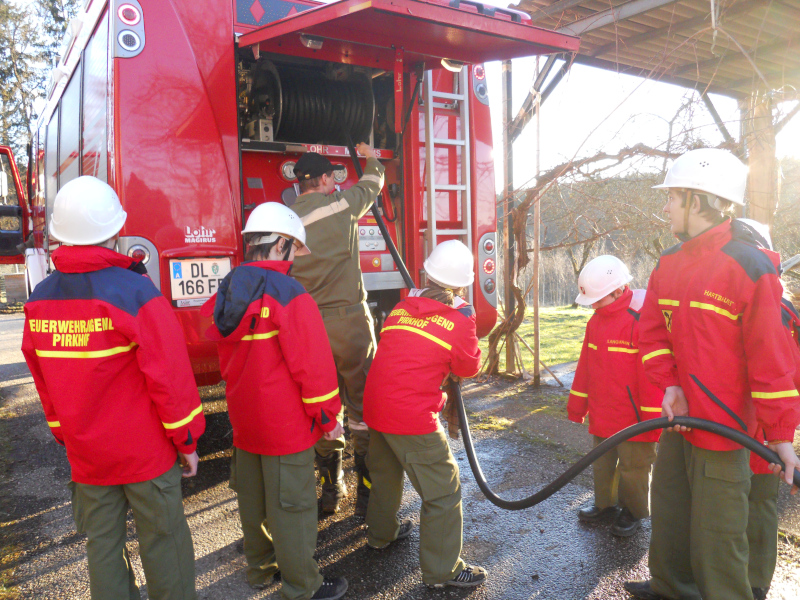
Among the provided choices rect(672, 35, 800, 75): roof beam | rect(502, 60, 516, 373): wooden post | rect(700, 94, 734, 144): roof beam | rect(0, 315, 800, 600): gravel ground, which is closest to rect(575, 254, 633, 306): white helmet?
rect(0, 315, 800, 600): gravel ground

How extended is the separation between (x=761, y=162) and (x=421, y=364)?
4530 millimetres

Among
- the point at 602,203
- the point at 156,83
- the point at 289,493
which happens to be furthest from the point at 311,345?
the point at 602,203

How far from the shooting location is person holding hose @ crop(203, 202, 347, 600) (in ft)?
7.63

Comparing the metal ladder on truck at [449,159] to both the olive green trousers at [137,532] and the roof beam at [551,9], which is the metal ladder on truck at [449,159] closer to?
the roof beam at [551,9]

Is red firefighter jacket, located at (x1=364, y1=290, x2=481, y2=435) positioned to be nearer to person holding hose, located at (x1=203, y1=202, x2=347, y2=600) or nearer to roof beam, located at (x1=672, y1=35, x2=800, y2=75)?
person holding hose, located at (x1=203, y1=202, x2=347, y2=600)

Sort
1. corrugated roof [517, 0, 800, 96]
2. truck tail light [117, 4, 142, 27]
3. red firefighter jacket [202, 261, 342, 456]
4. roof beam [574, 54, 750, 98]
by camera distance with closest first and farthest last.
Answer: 1. red firefighter jacket [202, 261, 342, 456]
2. truck tail light [117, 4, 142, 27]
3. corrugated roof [517, 0, 800, 96]
4. roof beam [574, 54, 750, 98]

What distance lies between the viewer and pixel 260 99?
155 inches

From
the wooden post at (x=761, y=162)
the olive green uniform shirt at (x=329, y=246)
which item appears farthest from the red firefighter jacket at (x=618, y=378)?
the wooden post at (x=761, y=162)

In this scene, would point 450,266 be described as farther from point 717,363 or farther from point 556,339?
point 556,339

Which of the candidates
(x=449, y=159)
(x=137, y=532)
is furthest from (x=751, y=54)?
(x=137, y=532)

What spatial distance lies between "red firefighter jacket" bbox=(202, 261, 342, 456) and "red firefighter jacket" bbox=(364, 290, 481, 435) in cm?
32

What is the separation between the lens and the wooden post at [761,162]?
499 cm

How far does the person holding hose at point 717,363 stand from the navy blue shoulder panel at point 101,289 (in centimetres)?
209

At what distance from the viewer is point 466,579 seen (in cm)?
259
